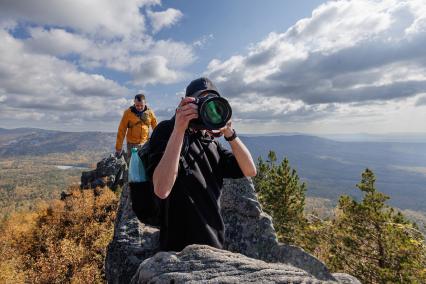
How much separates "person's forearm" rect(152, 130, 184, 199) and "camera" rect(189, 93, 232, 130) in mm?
361

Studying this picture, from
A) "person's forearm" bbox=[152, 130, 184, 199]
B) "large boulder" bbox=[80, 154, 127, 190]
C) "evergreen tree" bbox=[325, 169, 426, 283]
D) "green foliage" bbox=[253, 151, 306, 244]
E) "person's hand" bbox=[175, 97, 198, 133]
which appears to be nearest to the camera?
"person's forearm" bbox=[152, 130, 184, 199]

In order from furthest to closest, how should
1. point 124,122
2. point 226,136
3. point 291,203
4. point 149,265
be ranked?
1. point 291,203
2. point 124,122
3. point 226,136
4. point 149,265

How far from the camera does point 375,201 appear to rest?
21.6 meters

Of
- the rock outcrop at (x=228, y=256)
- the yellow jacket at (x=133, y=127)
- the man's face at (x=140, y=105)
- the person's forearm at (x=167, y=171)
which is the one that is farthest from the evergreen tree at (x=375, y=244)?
the person's forearm at (x=167, y=171)

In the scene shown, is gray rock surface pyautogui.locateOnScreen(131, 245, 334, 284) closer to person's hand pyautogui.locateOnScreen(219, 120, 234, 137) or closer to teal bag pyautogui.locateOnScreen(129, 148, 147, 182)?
teal bag pyautogui.locateOnScreen(129, 148, 147, 182)

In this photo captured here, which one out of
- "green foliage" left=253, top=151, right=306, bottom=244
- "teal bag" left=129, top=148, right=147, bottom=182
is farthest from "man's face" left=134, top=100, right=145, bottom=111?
"green foliage" left=253, top=151, right=306, bottom=244

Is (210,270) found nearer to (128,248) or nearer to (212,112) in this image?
(212,112)

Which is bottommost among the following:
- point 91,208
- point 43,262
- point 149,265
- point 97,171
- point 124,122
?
point 43,262

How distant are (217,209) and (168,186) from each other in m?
0.80

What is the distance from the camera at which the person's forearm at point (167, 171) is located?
3217 millimetres

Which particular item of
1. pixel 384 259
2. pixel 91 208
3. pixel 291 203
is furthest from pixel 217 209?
pixel 91 208

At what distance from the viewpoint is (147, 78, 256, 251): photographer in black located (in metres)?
3.27

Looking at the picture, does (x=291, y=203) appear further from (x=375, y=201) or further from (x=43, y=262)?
(x=43, y=262)

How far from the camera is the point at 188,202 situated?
138 inches
